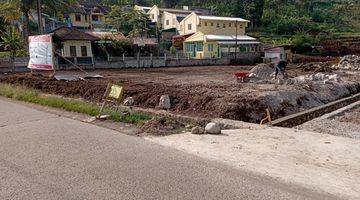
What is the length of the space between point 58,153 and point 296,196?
13.7 feet

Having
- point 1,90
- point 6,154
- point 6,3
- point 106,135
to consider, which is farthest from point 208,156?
point 6,3

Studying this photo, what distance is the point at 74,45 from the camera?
3262 centimetres

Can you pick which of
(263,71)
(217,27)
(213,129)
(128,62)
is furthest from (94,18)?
(213,129)

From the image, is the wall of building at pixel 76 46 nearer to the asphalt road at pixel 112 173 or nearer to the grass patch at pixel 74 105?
the grass patch at pixel 74 105

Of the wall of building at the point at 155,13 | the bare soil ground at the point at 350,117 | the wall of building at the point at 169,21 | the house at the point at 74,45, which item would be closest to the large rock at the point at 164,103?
the bare soil ground at the point at 350,117

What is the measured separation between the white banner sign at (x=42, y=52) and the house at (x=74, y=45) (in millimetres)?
13466

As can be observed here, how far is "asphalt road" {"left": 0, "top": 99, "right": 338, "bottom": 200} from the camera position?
4.64m

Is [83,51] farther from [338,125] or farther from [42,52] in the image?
[338,125]

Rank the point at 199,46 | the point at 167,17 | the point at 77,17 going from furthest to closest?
the point at 167,17, the point at 77,17, the point at 199,46

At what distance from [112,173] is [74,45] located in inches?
1153

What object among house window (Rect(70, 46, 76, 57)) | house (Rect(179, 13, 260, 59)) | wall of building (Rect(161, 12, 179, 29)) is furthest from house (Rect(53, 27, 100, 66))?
wall of building (Rect(161, 12, 179, 29))

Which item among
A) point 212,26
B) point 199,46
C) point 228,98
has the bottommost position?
point 228,98

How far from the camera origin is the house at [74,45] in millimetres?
31641

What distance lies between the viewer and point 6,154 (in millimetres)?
6414
